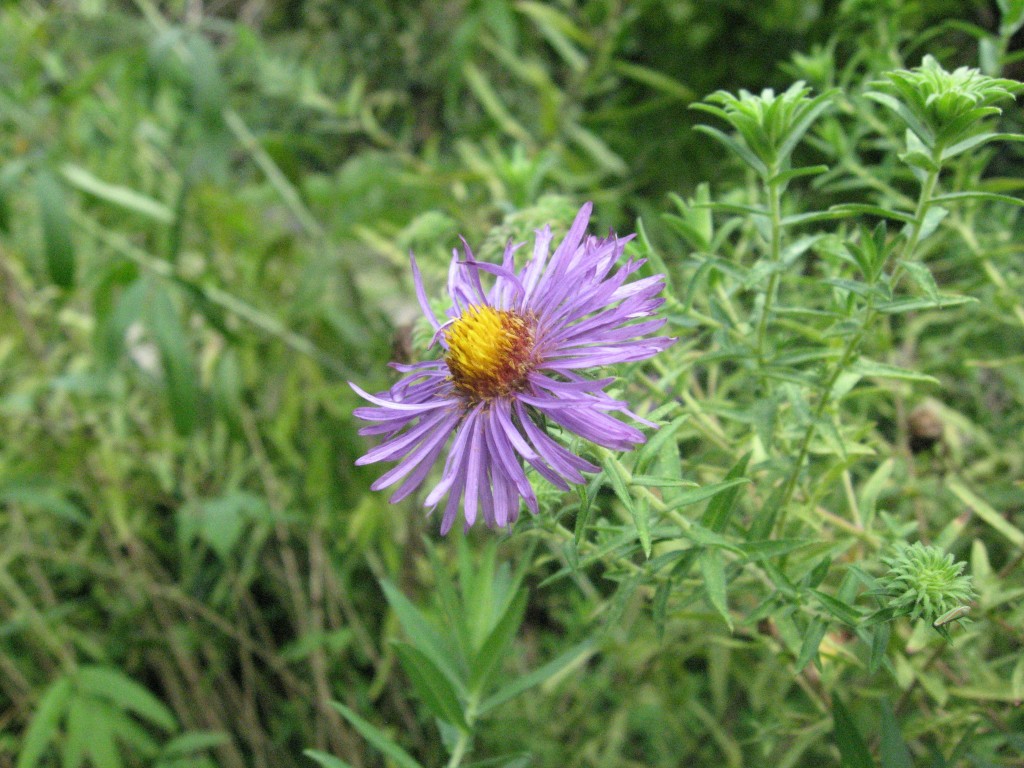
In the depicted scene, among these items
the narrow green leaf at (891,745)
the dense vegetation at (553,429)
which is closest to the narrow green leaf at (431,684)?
the dense vegetation at (553,429)

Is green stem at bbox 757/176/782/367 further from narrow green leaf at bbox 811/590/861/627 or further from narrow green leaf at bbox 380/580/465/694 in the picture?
narrow green leaf at bbox 380/580/465/694

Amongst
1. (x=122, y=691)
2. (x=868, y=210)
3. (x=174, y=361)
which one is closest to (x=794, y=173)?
(x=868, y=210)

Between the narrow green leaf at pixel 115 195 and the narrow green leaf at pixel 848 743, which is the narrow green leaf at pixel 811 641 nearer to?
the narrow green leaf at pixel 848 743

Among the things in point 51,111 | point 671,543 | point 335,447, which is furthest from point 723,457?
point 51,111

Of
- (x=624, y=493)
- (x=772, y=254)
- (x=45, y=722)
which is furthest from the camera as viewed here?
(x=45, y=722)

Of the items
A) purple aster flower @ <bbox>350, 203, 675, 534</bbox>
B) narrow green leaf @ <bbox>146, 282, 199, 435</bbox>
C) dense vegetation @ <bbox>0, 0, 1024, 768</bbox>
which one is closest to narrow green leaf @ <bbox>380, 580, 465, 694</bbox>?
dense vegetation @ <bbox>0, 0, 1024, 768</bbox>

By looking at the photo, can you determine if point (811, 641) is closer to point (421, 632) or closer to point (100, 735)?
point (421, 632)

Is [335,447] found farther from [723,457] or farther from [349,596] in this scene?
[723,457]
